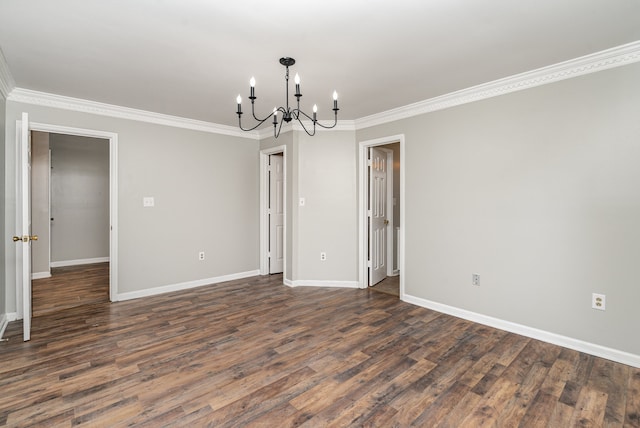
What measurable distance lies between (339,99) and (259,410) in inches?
121

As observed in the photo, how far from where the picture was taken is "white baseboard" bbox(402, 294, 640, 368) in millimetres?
2480

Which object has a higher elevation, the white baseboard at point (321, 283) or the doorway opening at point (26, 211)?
the doorway opening at point (26, 211)

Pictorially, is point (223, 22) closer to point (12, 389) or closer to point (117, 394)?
point (117, 394)

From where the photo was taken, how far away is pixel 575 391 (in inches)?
83.1

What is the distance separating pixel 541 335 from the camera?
2.88 m

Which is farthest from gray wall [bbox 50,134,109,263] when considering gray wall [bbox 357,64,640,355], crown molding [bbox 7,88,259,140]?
gray wall [bbox 357,64,640,355]

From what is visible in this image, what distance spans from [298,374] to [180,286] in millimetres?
2863

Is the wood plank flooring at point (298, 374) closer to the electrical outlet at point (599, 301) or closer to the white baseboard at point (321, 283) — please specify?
the electrical outlet at point (599, 301)

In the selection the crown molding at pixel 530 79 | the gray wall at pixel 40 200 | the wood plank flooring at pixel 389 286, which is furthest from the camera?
the gray wall at pixel 40 200

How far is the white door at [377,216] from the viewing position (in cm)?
457

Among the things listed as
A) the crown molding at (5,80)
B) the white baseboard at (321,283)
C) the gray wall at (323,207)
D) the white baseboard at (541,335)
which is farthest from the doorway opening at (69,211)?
the white baseboard at (541,335)

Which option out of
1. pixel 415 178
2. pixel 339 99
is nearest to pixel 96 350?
pixel 339 99

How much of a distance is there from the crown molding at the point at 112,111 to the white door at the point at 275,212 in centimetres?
74

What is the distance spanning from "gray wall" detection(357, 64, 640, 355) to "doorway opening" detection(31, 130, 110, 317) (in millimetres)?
4935
